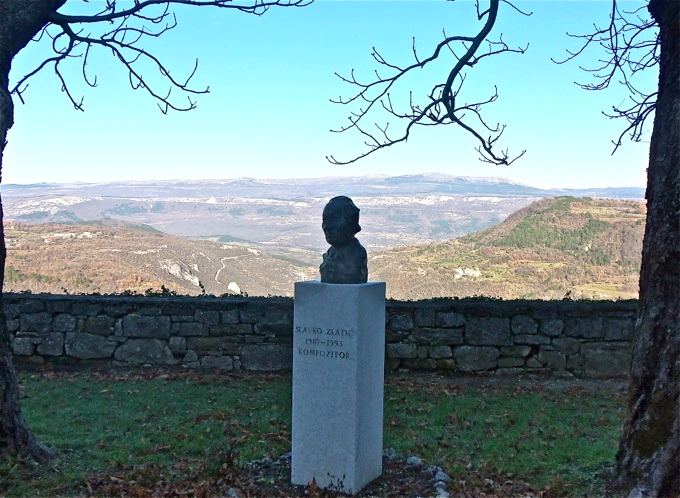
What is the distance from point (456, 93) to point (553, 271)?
862 cm

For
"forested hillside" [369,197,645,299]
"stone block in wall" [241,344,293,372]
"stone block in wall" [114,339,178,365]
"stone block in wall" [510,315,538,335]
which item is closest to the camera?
"stone block in wall" [510,315,538,335]

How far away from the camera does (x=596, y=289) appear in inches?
464

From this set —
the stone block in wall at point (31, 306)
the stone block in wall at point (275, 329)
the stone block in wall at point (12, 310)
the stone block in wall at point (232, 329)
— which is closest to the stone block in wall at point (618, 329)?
the stone block in wall at point (275, 329)

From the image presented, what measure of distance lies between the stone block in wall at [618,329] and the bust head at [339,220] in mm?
5203

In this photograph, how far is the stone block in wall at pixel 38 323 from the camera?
9.38m

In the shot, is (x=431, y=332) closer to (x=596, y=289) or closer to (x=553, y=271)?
(x=596, y=289)

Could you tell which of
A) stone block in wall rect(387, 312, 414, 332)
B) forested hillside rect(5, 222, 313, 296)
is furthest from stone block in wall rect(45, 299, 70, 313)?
stone block in wall rect(387, 312, 414, 332)

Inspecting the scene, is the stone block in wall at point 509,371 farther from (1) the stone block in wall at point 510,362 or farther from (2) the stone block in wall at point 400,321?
(2) the stone block in wall at point 400,321

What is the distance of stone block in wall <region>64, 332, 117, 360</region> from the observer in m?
9.29

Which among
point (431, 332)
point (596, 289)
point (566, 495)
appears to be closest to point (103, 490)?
point (566, 495)

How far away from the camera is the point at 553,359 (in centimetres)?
873

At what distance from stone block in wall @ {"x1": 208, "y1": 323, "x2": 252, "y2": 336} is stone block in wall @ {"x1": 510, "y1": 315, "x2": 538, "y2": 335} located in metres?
3.68

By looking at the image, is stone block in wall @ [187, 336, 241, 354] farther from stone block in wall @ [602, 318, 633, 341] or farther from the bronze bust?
stone block in wall @ [602, 318, 633, 341]

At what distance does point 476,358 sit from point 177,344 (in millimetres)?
4255
